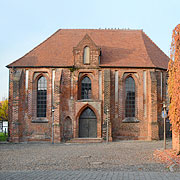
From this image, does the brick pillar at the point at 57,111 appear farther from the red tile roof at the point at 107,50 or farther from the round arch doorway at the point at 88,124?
the round arch doorway at the point at 88,124

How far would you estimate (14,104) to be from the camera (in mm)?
24234

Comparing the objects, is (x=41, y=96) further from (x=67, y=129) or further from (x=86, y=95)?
(x=86, y=95)

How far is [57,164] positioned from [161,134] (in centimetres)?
1594

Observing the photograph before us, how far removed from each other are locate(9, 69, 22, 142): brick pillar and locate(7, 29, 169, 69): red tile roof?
4.62 ft

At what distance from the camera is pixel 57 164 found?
1146 cm

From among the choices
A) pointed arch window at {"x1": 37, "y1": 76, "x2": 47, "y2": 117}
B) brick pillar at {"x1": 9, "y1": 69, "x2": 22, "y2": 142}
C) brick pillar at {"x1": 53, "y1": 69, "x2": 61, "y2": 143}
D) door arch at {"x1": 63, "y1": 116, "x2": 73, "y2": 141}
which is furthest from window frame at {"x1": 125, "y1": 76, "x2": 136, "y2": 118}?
brick pillar at {"x1": 9, "y1": 69, "x2": 22, "y2": 142}

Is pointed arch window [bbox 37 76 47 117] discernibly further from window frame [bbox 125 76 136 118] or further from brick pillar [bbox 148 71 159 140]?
brick pillar [bbox 148 71 159 140]

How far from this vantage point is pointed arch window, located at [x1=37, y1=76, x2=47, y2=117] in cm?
2530

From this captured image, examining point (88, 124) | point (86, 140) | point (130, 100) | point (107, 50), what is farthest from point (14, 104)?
point (130, 100)

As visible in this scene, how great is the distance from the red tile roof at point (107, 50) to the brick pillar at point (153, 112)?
1.71 metres

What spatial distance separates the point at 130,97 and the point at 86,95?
4332 millimetres

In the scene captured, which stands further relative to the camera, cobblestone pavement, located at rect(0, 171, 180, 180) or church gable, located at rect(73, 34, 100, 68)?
church gable, located at rect(73, 34, 100, 68)

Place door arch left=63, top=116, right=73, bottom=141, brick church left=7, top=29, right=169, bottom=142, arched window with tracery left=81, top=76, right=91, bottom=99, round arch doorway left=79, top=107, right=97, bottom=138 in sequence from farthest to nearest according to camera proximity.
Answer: arched window with tracery left=81, top=76, right=91, bottom=99 → round arch doorway left=79, top=107, right=97, bottom=138 → door arch left=63, top=116, right=73, bottom=141 → brick church left=7, top=29, right=169, bottom=142

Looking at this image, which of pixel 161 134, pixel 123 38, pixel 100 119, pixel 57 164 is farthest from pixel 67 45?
pixel 57 164
